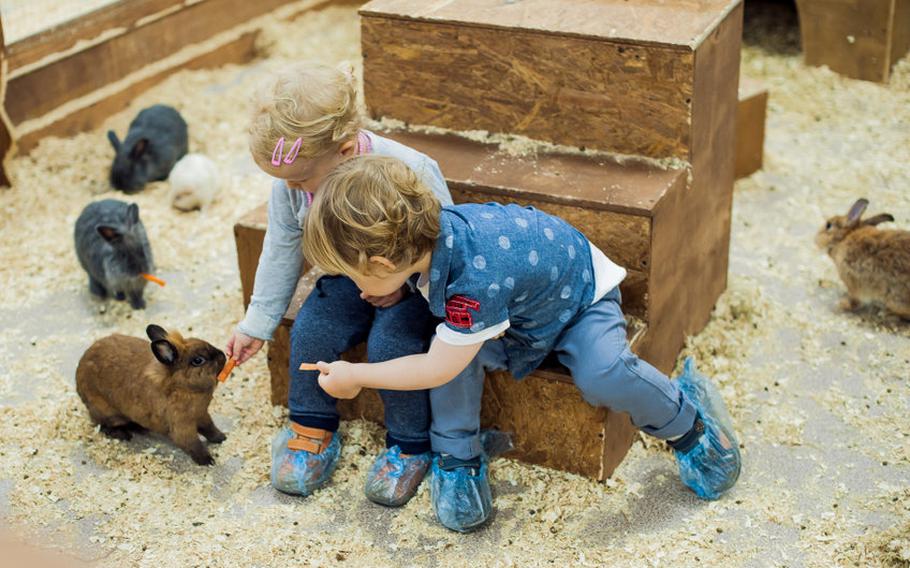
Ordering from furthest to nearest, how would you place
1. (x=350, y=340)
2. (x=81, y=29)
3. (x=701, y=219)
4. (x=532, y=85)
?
(x=81, y=29) → (x=701, y=219) → (x=532, y=85) → (x=350, y=340)

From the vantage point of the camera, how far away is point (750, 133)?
191 inches

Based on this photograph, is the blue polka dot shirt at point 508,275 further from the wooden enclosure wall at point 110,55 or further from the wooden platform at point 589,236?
the wooden enclosure wall at point 110,55

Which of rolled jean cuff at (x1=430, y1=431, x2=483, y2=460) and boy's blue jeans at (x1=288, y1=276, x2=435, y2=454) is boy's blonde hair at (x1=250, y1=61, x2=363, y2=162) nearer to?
boy's blue jeans at (x1=288, y1=276, x2=435, y2=454)

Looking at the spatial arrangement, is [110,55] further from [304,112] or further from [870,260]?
[870,260]

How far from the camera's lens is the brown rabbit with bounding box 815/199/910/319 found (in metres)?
3.68

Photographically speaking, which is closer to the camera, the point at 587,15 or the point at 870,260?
the point at 587,15

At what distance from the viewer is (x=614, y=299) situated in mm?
2906

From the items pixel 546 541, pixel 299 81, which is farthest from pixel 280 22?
pixel 546 541

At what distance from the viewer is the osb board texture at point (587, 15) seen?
10.3ft

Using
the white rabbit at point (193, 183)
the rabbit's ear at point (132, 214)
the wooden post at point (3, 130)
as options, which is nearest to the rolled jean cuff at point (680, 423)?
the rabbit's ear at point (132, 214)

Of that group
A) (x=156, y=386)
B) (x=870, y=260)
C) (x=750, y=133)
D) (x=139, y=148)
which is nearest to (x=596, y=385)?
(x=156, y=386)

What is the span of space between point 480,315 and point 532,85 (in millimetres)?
1006

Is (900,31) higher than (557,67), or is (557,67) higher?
(557,67)

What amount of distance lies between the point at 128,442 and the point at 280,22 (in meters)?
3.95
